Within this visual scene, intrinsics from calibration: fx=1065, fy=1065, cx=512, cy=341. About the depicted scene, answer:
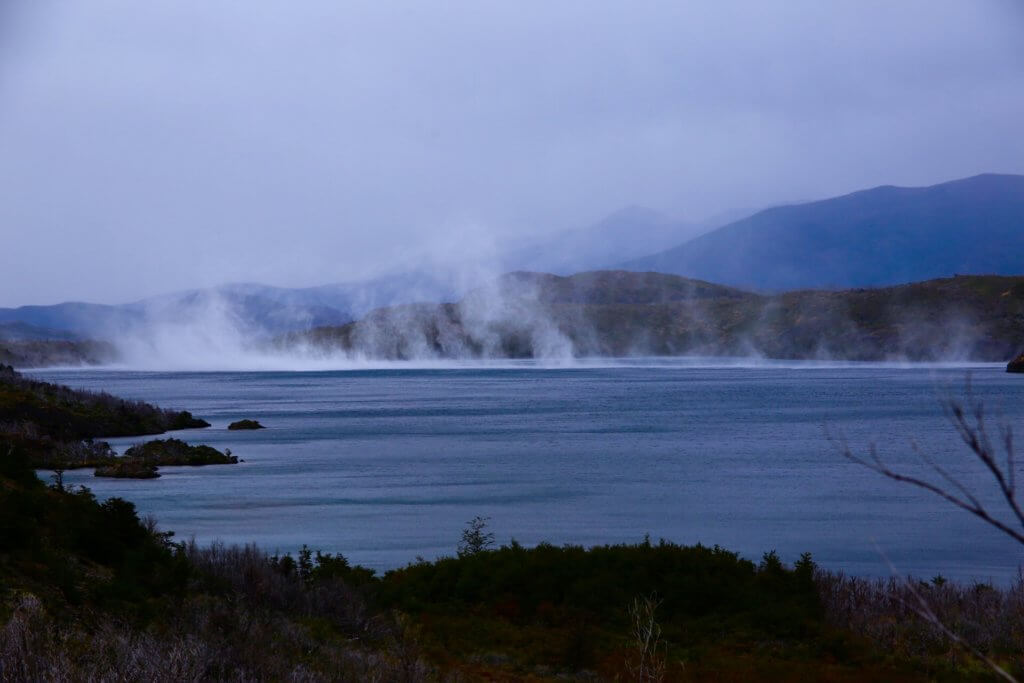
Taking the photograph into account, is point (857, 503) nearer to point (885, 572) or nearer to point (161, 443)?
point (885, 572)

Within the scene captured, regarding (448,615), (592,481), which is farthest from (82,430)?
(448,615)

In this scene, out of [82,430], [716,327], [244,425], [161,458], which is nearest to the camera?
[161,458]

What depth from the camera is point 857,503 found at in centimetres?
2645

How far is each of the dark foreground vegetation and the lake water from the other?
2256 millimetres

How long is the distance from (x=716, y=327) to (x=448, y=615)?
14623 cm

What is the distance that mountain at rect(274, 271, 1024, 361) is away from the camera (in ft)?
396

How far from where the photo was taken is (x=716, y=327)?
15538cm

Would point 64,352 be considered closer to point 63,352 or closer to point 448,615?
point 63,352

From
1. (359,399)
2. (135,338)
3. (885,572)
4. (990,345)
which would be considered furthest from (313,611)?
(135,338)

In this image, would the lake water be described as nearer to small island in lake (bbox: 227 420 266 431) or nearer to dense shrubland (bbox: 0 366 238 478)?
small island in lake (bbox: 227 420 266 431)

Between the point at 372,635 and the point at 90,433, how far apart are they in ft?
102

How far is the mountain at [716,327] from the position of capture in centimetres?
12069

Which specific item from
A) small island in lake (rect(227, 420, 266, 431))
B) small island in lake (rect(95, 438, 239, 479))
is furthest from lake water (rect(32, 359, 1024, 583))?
small island in lake (rect(95, 438, 239, 479))

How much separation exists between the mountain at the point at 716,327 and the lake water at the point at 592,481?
5724 centimetres
